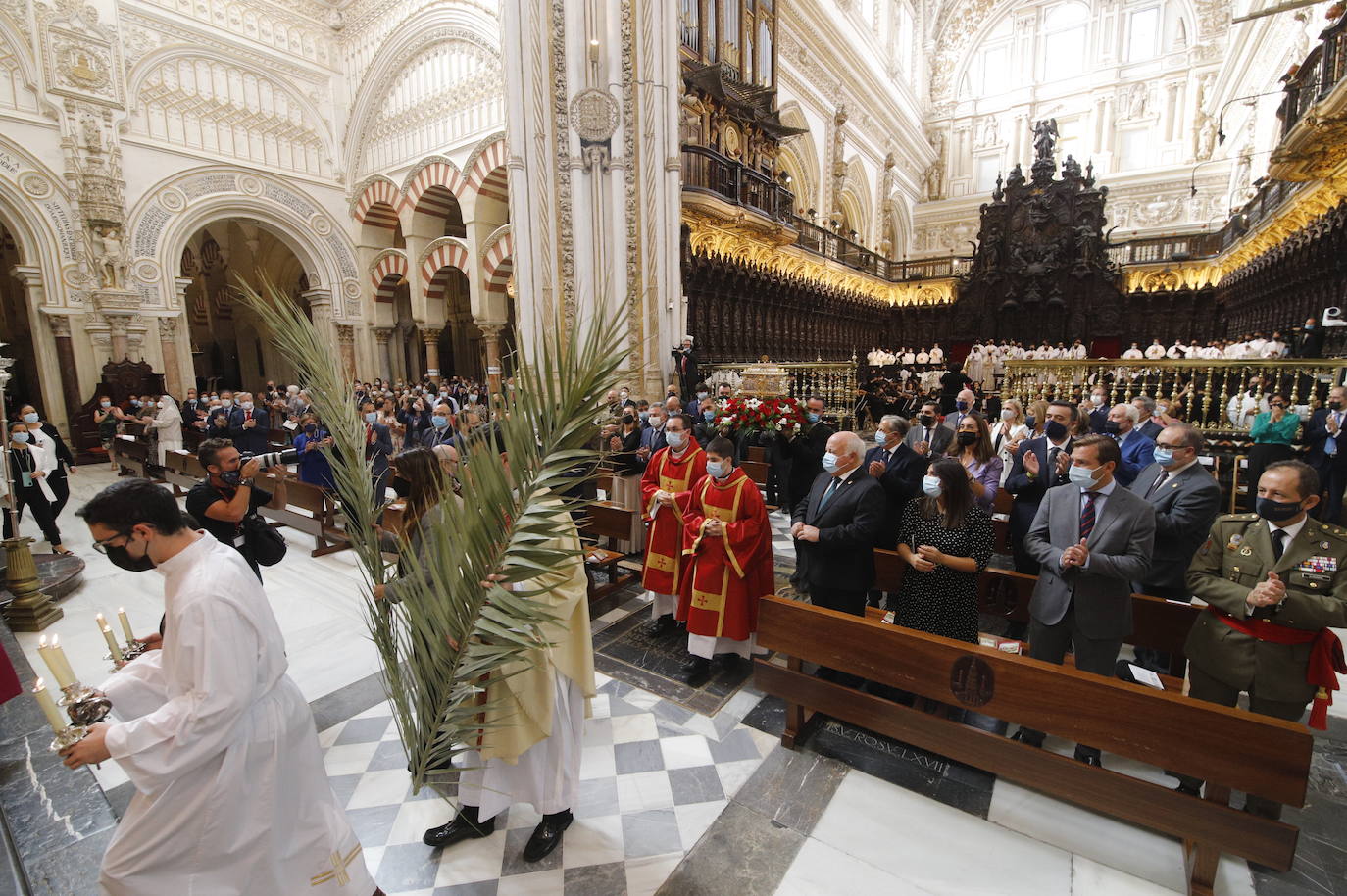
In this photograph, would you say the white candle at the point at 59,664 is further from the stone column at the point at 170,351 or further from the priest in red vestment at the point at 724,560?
the stone column at the point at 170,351

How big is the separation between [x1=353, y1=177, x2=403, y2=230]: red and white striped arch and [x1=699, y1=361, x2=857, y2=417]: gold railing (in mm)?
10357

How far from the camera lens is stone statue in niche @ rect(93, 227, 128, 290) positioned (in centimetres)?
1237

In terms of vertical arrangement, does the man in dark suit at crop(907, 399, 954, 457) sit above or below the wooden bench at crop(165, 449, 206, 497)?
above

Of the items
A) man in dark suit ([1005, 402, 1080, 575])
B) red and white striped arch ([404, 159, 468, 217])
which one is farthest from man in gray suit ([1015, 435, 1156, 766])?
red and white striped arch ([404, 159, 468, 217])

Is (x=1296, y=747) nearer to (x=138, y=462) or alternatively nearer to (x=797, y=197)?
(x=138, y=462)

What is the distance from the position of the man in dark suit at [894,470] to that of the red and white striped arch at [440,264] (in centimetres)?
1339

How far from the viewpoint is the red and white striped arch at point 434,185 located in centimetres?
1441

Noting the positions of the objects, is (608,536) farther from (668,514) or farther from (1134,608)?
(1134,608)

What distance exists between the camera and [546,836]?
2461 mm

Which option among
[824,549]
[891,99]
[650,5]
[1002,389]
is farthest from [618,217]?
[891,99]

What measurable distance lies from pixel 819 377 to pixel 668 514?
956cm

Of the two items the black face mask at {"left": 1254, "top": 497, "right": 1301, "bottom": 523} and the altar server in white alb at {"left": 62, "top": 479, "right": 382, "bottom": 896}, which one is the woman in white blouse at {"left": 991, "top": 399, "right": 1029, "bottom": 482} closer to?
the black face mask at {"left": 1254, "top": 497, "right": 1301, "bottom": 523}

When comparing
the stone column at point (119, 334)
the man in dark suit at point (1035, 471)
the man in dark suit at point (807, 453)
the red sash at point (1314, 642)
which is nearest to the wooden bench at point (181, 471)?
the stone column at point (119, 334)

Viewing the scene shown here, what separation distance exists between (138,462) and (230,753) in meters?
11.1
